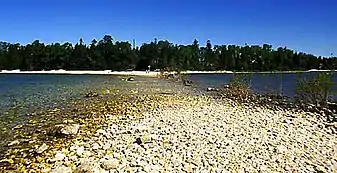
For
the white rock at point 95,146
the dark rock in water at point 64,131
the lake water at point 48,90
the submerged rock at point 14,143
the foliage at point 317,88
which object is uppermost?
the foliage at point 317,88

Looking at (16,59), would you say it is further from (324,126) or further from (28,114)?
(324,126)

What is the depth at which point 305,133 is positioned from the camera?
50.9 feet

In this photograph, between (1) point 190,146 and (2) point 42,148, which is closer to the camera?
(1) point 190,146

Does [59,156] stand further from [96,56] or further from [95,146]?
[96,56]

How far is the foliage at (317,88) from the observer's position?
2639cm

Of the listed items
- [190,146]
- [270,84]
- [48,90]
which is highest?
[190,146]

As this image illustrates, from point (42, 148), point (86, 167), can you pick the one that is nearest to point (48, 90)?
point (42, 148)

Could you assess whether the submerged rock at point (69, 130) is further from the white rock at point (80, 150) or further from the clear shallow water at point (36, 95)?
the clear shallow water at point (36, 95)

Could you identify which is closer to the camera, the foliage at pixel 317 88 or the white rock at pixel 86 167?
the white rock at pixel 86 167

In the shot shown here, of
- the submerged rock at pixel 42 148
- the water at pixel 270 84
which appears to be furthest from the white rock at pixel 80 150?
the water at pixel 270 84

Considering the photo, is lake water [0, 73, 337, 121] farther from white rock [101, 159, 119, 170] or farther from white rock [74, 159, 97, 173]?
white rock [101, 159, 119, 170]

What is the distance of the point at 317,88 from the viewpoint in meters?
26.5

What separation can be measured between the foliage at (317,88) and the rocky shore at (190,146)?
793 cm

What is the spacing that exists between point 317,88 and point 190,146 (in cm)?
1647
